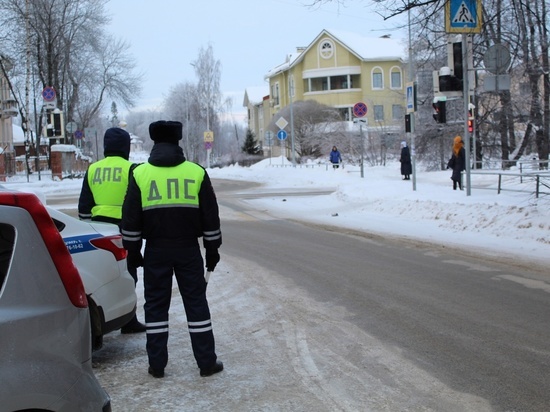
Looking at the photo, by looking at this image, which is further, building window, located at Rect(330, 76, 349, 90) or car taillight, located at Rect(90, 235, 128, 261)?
building window, located at Rect(330, 76, 349, 90)

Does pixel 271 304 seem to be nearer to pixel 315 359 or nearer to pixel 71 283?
pixel 315 359

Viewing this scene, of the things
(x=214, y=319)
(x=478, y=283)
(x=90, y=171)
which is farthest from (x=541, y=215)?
(x=90, y=171)

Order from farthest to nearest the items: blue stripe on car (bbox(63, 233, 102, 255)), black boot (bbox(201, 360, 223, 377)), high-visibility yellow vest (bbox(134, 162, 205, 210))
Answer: blue stripe on car (bbox(63, 233, 102, 255))
black boot (bbox(201, 360, 223, 377))
high-visibility yellow vest (bbox(134, 162, 205, 210))

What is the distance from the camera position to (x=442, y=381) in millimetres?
5008

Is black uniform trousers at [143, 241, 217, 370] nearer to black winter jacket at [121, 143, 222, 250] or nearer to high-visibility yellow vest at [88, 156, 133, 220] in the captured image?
black winter jacket at [121, 143, 222, 250]

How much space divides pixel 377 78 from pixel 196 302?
215ft

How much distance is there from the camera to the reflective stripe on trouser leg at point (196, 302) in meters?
5.16

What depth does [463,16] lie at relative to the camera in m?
14.0

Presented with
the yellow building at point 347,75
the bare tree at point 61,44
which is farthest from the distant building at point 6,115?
the yellow building at point 347,75

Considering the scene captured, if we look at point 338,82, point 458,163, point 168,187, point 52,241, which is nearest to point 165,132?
point 168,187

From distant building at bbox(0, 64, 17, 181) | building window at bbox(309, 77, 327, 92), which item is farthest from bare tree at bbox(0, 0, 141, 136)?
building window at bbox(309, 77, 327, 92)

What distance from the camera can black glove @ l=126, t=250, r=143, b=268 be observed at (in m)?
5.14

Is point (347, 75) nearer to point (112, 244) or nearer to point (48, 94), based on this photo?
point (48, 94)

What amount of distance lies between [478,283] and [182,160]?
4978 millimetres
